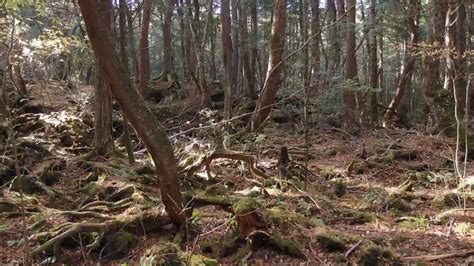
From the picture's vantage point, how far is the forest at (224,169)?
6102mm

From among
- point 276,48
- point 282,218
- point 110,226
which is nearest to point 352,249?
point 282,218

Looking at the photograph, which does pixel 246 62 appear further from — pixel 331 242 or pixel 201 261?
pixel 201 261

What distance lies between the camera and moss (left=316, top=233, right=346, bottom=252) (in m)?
6.16

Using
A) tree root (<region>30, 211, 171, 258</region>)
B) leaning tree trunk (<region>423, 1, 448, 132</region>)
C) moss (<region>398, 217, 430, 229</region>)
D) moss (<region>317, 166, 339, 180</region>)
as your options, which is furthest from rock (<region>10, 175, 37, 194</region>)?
leaning tree trunk (<region>423, 1, 448, 132</region>)

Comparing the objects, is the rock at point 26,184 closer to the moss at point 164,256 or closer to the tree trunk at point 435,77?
the moss at point 164,256

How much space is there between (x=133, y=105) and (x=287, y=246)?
8.58 feet

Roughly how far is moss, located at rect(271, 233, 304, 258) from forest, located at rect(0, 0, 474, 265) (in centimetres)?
1

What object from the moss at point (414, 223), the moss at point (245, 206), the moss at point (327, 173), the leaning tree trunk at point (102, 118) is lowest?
the moss at point (414, 223)

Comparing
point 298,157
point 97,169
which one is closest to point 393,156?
point 298,157

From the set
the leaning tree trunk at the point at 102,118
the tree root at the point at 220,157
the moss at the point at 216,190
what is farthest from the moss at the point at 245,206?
the leaning tree trunk at the point at 102,118

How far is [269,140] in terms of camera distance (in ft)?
46.9

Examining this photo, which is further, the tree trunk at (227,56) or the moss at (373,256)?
the tree trunk at (227,56)

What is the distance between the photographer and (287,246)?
241 inches

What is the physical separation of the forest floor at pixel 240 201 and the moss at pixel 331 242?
1 cm
